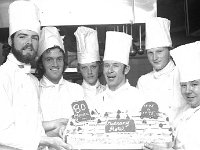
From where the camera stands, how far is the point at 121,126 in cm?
159

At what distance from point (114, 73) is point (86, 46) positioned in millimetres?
514

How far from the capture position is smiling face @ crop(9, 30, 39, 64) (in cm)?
210

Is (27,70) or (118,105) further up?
(27,70)

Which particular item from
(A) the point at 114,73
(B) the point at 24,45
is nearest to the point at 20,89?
(B) the point at 24,45

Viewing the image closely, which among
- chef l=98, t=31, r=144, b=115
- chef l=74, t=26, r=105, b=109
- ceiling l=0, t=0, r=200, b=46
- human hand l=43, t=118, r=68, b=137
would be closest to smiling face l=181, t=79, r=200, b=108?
chef l=98, t=31, r=144, b=115

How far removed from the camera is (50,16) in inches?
112

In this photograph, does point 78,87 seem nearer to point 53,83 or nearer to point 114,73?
point 53,83

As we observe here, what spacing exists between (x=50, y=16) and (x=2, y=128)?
132 centimetres

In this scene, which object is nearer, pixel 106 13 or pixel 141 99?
pixel 141 99

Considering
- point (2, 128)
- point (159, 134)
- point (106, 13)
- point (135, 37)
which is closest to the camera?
point (159, 134)

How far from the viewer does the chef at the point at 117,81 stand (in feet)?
7.49

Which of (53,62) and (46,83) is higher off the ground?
(53,62)

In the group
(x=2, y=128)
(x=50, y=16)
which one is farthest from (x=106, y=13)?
(x=2, y=128)

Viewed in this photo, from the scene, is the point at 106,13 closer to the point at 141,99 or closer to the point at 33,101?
the point at 141,99
